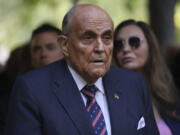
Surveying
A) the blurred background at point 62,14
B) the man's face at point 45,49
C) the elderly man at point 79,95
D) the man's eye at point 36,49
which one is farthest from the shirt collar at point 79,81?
the blurred background at point 62,14

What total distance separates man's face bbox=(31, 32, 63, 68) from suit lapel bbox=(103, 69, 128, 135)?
1.34 metres

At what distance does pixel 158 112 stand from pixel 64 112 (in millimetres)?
1609

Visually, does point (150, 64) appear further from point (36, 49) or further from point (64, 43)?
point (64, 43)

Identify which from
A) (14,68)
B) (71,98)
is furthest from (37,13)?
(71,98)

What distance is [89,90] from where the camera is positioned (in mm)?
2611

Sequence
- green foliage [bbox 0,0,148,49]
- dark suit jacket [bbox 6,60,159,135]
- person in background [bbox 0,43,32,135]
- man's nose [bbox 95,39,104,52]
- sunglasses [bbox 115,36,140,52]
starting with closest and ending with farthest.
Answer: dark suit jacket [bbox 6,60,159,135], man's nose [bbox 95,39,104,52], sunglasses [bbox 115,36,140,52], person in background [bbox 0,43,32,135], green foliage [bbox 0,0,148,49]

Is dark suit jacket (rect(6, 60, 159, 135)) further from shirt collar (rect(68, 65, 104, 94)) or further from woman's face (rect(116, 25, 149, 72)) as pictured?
woman's face (rect(116, 25, 149, 72))

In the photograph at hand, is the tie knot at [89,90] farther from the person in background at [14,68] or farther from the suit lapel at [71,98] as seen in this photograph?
the person in background at [14,68]

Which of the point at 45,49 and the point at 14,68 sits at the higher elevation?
the point at 45,49

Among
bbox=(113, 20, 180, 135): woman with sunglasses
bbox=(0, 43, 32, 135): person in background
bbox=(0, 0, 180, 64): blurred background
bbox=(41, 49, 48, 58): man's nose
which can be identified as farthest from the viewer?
bbox=(0, 0, 180, 64): blurred background

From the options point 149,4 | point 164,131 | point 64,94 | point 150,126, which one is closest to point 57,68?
point 64,94

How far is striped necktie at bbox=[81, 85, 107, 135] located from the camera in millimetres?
2473

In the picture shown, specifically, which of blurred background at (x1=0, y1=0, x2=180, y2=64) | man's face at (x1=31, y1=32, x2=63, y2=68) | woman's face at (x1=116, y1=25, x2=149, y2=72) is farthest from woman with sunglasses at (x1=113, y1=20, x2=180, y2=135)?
blurred background at (x1=0, y1=0, x2=180, y2=64)

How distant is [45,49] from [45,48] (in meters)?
0.02
